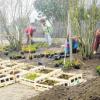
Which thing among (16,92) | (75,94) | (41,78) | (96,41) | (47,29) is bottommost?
(16,92)

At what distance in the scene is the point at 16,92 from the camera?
6.99 m

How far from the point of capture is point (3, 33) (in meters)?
16.1

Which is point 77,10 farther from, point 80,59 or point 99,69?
point 99,69

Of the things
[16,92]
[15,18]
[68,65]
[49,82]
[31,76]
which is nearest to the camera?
[16,92]

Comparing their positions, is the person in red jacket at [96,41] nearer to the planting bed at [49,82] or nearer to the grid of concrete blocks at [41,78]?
the grid of concrete blocks at [41,78]

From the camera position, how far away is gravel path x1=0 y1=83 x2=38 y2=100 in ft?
21.6

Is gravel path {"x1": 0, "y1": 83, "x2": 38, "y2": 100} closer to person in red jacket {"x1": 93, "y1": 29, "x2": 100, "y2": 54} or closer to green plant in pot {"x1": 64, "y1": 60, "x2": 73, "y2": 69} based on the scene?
green plant in pot {"x1": 64, "y1": 60, "x2": 73, "y2": 69}

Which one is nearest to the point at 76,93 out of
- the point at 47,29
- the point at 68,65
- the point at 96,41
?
the point at 68,65

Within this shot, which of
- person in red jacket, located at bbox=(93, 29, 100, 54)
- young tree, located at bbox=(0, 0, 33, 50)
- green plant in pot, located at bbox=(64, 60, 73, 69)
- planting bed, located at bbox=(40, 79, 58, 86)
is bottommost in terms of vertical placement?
planting bed, located at bbox=(40, 79, 58, 86)

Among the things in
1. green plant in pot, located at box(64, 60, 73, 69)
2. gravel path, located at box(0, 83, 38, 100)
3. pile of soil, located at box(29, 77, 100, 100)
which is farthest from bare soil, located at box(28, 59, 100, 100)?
green plant in pot, located at box(64, 60, 73, 69)

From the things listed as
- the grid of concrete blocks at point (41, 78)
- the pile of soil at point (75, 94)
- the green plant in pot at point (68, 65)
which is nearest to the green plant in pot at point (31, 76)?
the grid of concrete blocks at point (41, 78)

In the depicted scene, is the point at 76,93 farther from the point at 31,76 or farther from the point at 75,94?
the point at 31,76

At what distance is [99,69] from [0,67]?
10.8ft

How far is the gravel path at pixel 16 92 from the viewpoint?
21.6ft
